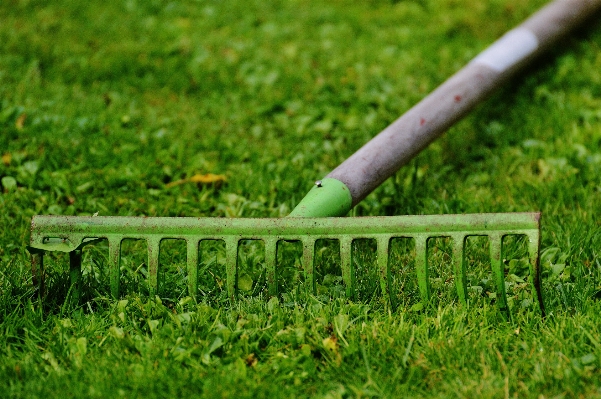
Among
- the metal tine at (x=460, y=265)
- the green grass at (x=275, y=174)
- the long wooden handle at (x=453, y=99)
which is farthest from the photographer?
the long wooden handle at (x=453, y=99)

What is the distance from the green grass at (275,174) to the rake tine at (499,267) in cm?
4

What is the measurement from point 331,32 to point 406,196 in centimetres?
169

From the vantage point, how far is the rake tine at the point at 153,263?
6.53ft

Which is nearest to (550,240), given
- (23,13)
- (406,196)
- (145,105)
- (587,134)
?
(406,196)

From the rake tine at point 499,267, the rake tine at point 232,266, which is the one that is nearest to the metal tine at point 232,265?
the rake tine at point 232,266

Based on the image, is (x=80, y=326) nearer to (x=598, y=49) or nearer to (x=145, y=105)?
(x=145, y=105)

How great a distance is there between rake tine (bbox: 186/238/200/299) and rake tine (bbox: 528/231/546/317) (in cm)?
101

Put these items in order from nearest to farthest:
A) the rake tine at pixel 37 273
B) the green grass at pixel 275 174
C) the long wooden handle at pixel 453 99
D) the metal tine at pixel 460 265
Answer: the green grass at pixel 275 174, the metal tine at pixel 460 265, the rake tine at pixel 37 273, the long wooden handle at pixel 453 99

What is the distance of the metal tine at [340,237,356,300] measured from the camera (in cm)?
197

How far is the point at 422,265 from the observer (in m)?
1.95

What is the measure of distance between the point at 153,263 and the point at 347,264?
0.61 metres

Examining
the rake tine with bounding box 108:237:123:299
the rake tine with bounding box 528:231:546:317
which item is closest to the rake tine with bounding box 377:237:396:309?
the rake tine with bounding box 528:231:546:317

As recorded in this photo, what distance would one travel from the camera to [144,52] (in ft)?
12.5

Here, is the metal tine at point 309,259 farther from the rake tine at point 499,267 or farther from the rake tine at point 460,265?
the rake tine at point 499,267
